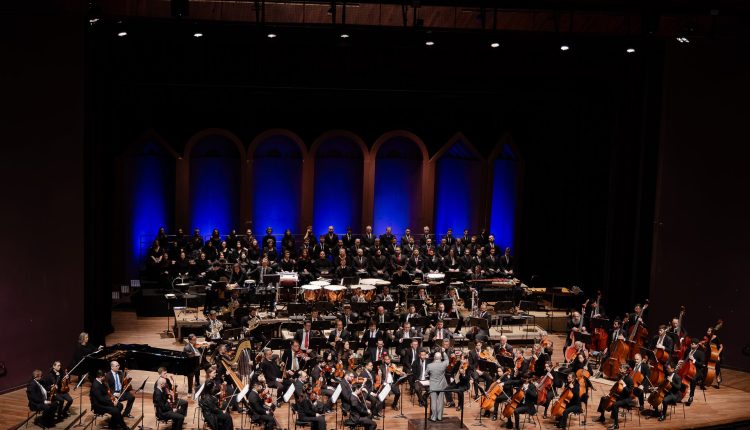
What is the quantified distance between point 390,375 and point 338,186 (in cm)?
974

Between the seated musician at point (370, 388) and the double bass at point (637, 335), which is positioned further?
the double bass at point (637, 335)

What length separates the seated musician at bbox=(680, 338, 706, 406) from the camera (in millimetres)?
15433

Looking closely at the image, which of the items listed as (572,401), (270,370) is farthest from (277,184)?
(572,401)

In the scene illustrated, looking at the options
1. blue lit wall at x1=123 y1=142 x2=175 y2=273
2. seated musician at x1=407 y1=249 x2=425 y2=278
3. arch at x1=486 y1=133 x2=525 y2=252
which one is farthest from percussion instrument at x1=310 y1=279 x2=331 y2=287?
arch at x1=486 y1=133 x2=525 y2=252

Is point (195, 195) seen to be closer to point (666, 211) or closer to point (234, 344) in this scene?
point (234, 344)

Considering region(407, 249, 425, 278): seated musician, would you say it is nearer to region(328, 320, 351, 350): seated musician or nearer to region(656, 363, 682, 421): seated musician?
region(328, 320, 351, 350): seated musician

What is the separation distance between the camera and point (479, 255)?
68.0 ft

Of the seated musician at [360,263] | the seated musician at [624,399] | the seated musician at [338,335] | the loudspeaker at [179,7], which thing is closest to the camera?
the seated musician at [624,399]

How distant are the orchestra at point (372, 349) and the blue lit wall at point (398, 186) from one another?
2.62m

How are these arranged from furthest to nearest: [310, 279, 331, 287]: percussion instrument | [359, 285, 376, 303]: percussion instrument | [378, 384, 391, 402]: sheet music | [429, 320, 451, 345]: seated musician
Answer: [310, 279, 331, 287]: percussion instrument, [359, 285, 376, 303]: percussion instrument, [429, 320, 451, 345]: seated musician, [378, 384, 391, 402]: sheet music

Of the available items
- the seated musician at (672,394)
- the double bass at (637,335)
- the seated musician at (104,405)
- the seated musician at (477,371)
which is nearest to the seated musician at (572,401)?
the seated musician at (477,371)

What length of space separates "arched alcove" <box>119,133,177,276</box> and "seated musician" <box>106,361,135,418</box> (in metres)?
7.82

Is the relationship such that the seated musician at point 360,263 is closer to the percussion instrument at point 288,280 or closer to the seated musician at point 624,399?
the percussion instrument at point 288,280

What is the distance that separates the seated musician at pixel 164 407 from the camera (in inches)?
521
